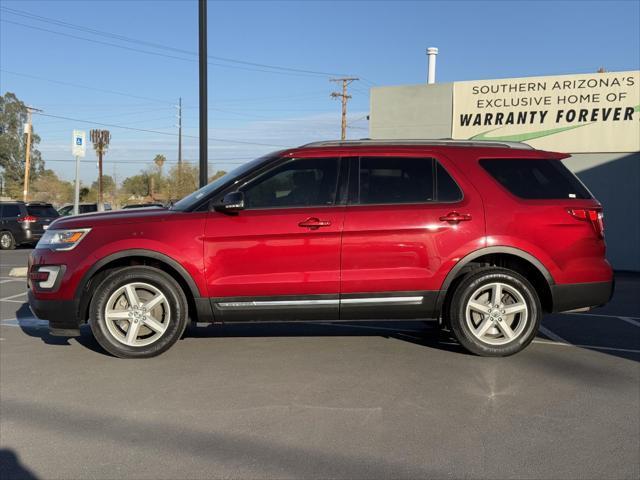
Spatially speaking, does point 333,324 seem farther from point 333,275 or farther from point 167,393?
point 167,393

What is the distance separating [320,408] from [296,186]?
82.5 inches

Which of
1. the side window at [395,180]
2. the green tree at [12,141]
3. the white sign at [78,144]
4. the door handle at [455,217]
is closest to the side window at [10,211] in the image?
the white sign at [78,144]

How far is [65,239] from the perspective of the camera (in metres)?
5.38

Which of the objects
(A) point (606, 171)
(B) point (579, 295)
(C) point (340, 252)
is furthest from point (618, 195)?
(C) point (340, 252)

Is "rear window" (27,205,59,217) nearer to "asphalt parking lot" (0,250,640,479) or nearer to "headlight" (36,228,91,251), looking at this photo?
"asphalt parking lot" (0,250,640,479)

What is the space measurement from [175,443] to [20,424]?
117 cm

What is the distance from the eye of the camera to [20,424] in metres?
4.01

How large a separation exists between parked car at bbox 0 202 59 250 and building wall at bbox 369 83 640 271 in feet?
42.7

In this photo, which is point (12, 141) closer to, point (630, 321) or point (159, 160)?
point (159, 160)

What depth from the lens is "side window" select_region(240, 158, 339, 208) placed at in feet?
17.8

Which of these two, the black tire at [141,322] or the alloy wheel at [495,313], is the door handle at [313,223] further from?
the alloy wheel at [495,313]

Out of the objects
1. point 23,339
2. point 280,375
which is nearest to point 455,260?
point 280,375

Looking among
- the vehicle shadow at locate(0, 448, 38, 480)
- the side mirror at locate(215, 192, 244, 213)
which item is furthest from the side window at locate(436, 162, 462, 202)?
the vehicle shadow at locate(0, 448, 38, 480)

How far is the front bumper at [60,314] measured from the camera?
5320 millimetres
